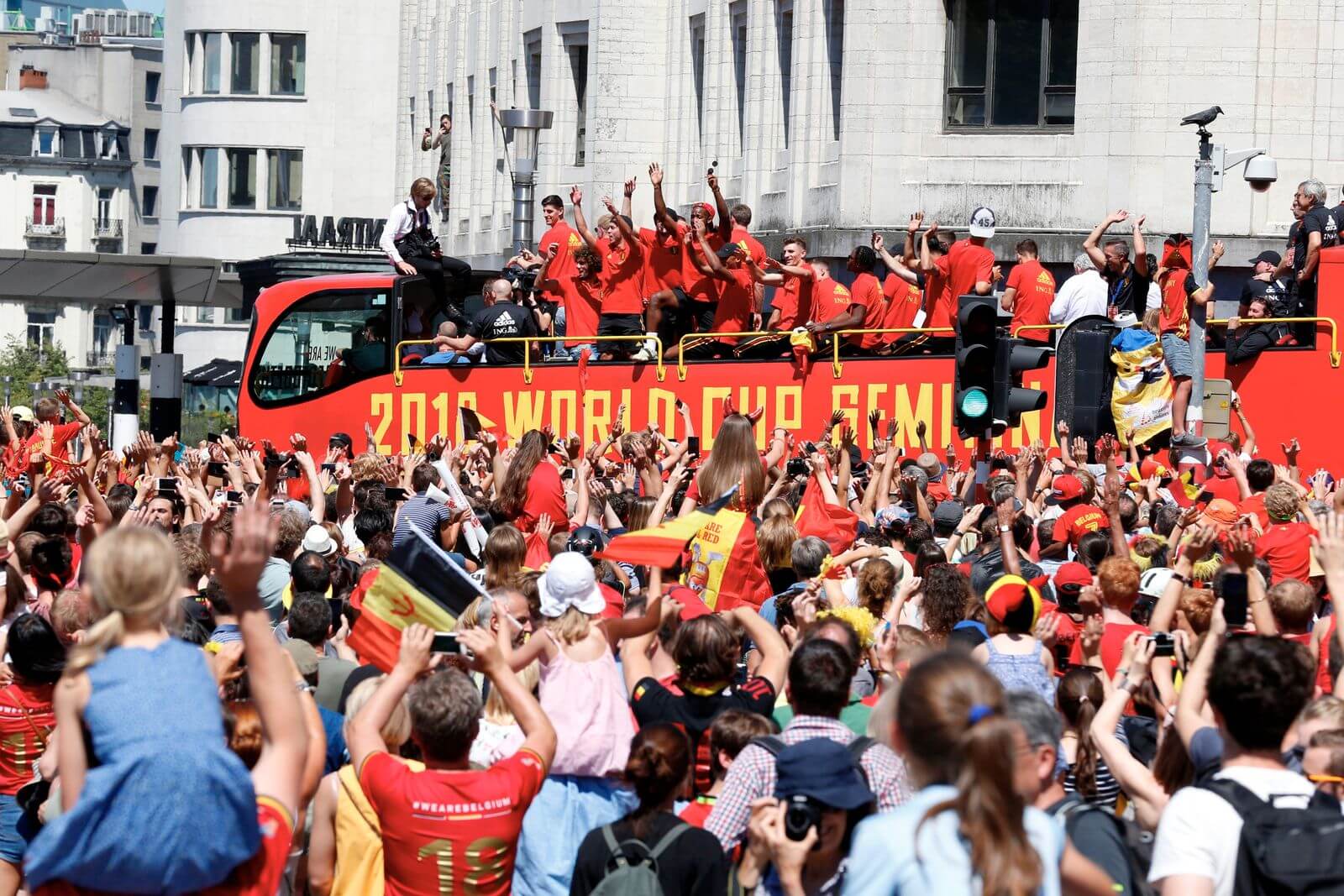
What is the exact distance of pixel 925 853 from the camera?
4.34 m

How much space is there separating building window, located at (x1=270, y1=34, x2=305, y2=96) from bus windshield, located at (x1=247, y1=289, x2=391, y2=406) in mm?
46455

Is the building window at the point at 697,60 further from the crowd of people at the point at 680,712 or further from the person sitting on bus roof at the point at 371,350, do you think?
the crowd of people at the point at 680,712

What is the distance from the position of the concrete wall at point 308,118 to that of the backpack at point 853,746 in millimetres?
61667

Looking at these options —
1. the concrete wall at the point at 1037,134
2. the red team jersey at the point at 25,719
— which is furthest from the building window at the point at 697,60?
the red team jersey at the point at 25,719

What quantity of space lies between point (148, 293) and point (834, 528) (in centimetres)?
2836

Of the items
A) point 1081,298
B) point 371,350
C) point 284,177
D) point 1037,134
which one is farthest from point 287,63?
point 1081,298

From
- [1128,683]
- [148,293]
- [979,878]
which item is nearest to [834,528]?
[1128,683]

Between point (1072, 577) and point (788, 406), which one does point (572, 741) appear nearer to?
point (1072, 577)

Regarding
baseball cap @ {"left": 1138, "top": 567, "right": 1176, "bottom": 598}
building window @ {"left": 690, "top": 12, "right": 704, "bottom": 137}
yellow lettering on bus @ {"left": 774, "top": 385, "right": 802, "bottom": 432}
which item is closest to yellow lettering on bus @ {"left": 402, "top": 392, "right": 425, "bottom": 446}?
yellow lettering on bus @ {"left": 774, "top": 385, "right": 802, "bottom": 432}

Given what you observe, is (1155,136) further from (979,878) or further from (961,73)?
(979,878)

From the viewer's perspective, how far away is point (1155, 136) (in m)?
28.0

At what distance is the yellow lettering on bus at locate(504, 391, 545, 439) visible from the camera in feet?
68.1

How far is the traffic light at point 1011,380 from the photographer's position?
1392 cm

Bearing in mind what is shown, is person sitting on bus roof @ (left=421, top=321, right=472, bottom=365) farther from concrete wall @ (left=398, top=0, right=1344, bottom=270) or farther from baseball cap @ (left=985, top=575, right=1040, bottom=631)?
baseball cap @ (left=985, top=575, right=1040, bottom=631)
